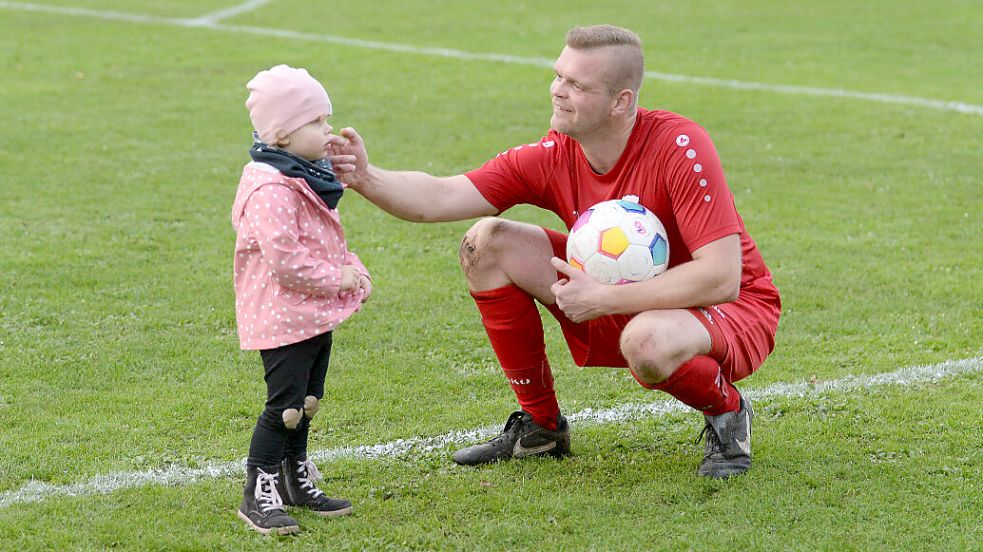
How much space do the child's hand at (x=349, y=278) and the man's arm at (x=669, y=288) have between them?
654mm

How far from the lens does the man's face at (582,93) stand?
419cm

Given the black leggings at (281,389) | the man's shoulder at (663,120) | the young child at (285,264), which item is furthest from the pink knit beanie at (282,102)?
the man's shoulder at (663,120)

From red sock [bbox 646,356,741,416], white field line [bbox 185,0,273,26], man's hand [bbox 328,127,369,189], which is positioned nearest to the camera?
red sock [bbox 646,356,741,416]

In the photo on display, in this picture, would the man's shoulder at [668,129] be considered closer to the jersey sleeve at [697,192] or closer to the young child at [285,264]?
the jersey sleeve at [697,192]

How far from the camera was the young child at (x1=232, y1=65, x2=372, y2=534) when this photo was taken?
368cm

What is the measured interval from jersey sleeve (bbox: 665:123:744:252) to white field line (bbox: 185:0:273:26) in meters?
12.4

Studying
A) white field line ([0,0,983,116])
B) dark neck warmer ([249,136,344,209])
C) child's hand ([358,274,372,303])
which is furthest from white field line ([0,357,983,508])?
white field line ([0,0,983,116])

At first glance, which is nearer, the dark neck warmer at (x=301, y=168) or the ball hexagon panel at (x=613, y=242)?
the dark neck warmer at (x=301, y=168)

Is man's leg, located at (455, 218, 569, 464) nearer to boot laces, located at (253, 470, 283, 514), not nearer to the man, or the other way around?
the man

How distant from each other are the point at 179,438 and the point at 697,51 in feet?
33.9

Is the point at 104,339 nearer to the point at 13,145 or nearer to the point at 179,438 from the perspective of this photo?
the point at 179,438

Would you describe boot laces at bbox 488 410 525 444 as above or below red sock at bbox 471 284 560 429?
below

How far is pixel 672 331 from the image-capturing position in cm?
404

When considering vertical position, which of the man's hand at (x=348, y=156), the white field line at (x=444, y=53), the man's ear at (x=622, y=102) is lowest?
the white field line at (x=444, y=53)
